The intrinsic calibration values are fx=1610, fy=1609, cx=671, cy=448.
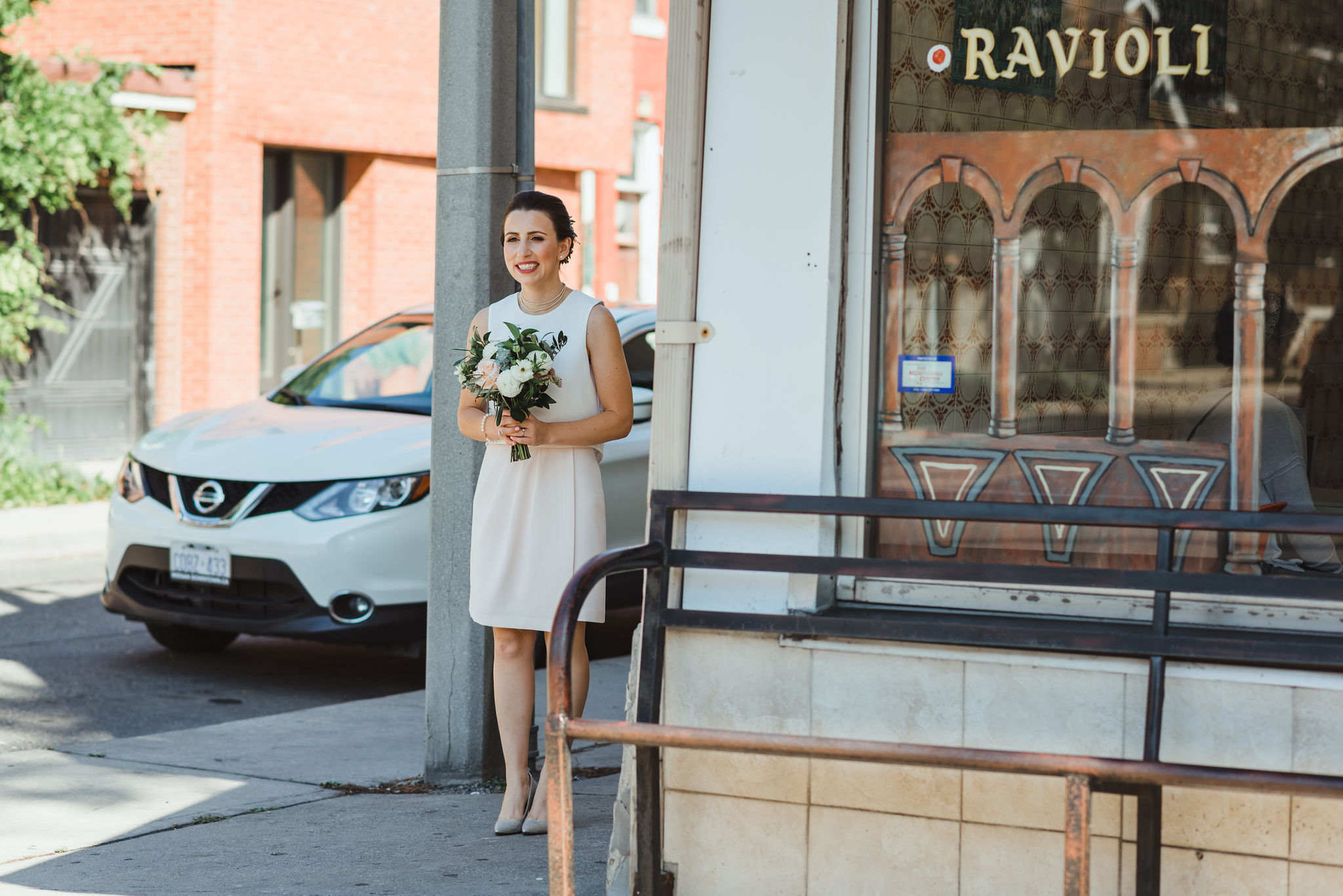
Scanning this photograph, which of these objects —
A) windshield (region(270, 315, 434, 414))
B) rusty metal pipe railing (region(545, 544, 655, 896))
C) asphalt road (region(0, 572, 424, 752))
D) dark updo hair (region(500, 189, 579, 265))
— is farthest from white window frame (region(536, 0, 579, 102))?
rusty metal pipe railing (region(545, 544, 655, 896))

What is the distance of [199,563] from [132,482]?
0.74 m

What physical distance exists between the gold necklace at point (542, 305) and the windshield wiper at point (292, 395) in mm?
3796

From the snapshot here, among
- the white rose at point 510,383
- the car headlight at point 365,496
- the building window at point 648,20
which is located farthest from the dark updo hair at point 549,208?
the building window at point 648,20

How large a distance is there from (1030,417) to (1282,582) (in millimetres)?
830

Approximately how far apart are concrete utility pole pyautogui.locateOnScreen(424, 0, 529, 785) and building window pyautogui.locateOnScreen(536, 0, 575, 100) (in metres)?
15.4

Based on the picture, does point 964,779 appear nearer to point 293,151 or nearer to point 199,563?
point 199,563

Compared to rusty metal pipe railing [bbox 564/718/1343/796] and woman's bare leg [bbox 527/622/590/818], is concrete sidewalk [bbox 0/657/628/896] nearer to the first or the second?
woman's bare leg [bbox 527/622/590/818]

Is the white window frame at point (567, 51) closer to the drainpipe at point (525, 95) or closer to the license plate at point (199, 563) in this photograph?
the license plate at point (199, 563)

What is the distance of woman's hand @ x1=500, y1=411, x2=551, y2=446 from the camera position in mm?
4461

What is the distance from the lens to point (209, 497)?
7312mm

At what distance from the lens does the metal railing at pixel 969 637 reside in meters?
3.07

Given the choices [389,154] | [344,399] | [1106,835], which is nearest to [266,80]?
[389,154]

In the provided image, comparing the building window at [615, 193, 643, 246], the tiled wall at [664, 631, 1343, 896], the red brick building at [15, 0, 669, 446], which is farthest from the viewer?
the building window at [615, 193, 643, 246]

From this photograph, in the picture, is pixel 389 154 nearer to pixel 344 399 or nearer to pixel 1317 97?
pixel 344 399
